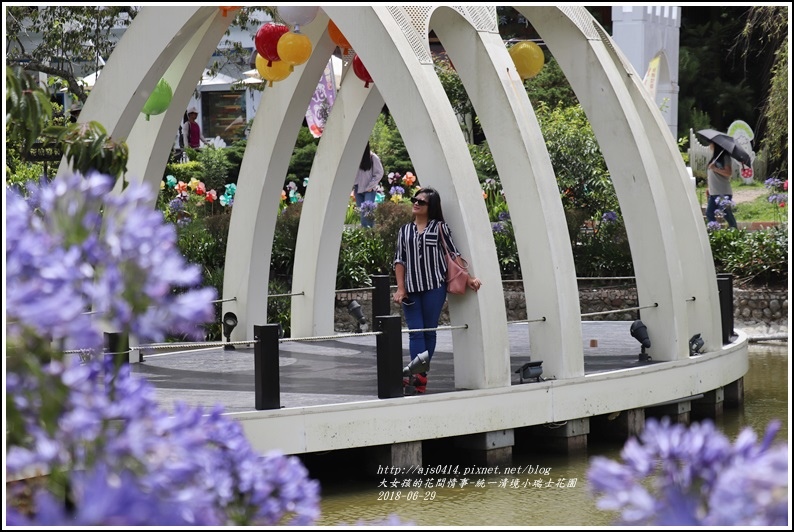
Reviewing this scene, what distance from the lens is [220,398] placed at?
365 inches

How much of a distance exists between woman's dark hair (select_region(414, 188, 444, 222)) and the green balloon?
3155 millimetres

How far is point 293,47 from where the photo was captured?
10.4m

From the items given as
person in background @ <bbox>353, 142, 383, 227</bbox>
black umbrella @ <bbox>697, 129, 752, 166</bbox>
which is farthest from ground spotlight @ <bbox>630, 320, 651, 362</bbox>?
black umbrella @ <bbox>697, 129, 752, 166</bbox>

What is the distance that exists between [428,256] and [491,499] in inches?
72.5

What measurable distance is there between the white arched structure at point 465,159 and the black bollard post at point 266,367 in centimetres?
152

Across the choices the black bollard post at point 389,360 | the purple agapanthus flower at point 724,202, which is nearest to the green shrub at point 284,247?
the purple agapanthus flower at point 724,202

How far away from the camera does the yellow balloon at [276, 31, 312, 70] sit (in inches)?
408

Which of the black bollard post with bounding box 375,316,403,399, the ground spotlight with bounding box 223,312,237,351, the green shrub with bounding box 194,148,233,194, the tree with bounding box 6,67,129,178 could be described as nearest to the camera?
the tree with bounding box 6,67,129,178

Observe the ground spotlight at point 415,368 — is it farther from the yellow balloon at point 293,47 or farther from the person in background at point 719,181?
the person in background at point 719,181

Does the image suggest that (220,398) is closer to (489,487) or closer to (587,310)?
(489,487)

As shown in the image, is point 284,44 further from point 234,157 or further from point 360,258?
point 234,157

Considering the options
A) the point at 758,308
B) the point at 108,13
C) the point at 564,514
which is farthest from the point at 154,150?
the point at 758,308

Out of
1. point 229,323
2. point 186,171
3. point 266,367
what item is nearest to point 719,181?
point 229,323

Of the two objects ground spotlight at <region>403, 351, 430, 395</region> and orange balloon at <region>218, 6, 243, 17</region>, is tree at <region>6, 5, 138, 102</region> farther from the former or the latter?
ground spotlight at <region>403, 351, 430, 395</region>
